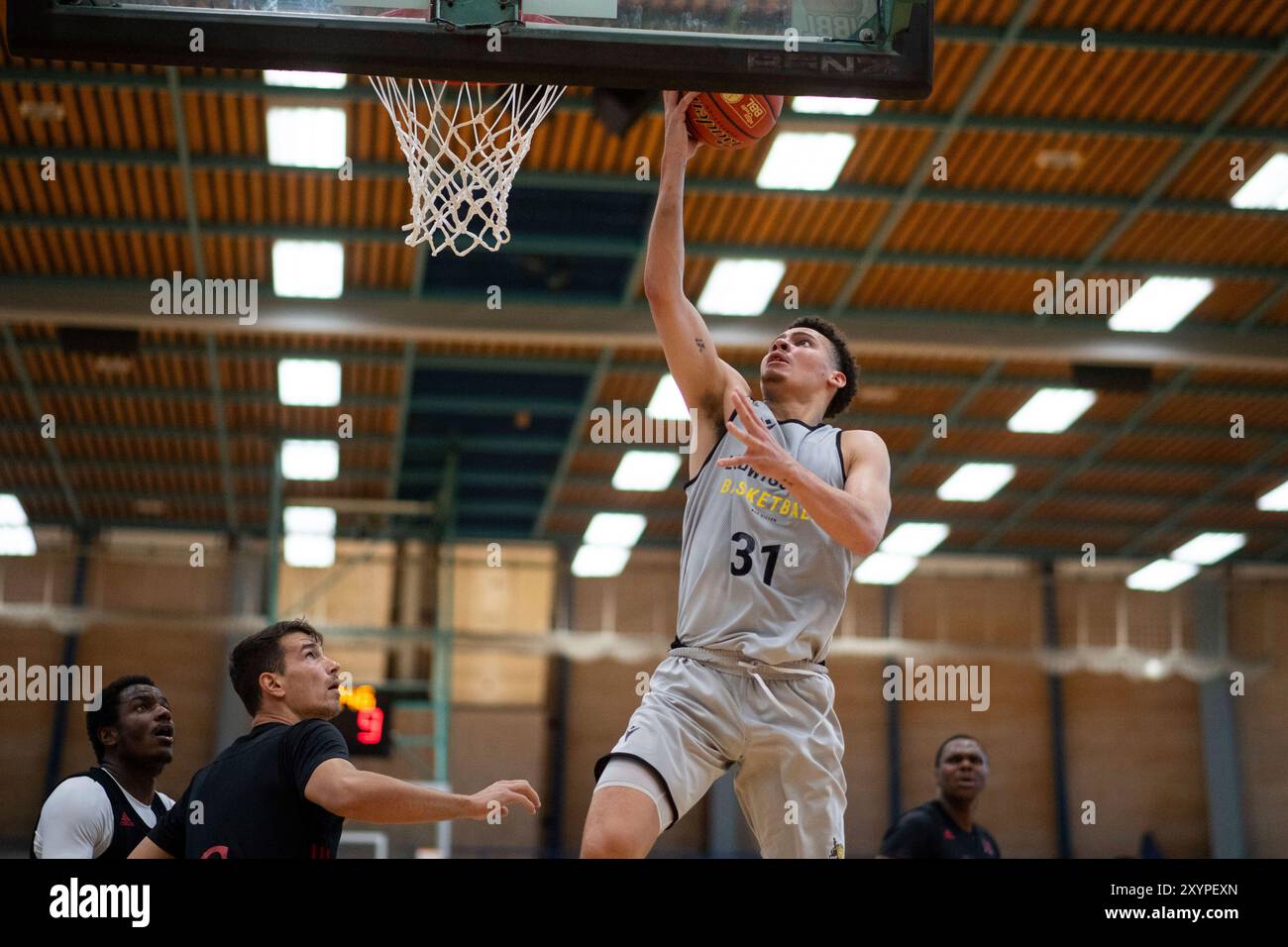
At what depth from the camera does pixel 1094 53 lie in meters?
11.6

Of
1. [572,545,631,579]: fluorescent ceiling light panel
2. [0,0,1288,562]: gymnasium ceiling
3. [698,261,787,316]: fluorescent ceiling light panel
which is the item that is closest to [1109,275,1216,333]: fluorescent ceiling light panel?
[0,0,1288,562]: gymnasium ceiling

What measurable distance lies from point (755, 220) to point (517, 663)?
11.1 m

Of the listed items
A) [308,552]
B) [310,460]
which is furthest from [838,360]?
[308,552]

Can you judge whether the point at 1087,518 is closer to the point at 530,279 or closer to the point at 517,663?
the point at 517,663

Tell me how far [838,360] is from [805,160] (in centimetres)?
820

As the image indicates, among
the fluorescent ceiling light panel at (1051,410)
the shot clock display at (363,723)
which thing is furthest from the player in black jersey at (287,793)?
the fluorescent ceiling light panel at (1051,410)

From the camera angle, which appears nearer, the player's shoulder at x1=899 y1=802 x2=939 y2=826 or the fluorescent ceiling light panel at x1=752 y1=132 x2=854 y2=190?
the player's shoulder at x1=899 y1=802 x2=939 y2=826

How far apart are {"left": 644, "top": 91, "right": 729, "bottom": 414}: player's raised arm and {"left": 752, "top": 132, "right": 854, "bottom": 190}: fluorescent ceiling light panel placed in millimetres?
7985

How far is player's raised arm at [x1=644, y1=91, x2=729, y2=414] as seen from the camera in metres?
4.55

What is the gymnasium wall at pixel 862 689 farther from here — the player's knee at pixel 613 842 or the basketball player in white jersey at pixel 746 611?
the player's knee at pixel 613 842

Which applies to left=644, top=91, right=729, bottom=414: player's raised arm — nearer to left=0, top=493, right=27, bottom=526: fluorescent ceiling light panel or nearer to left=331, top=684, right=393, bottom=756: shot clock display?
left=331, top=684, right=393, bottom=756: shot clock display

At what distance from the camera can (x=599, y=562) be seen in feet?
76.1
